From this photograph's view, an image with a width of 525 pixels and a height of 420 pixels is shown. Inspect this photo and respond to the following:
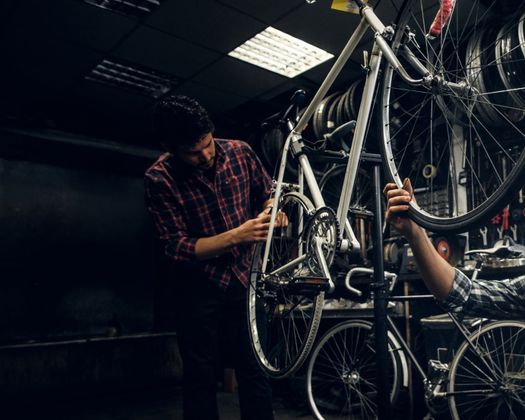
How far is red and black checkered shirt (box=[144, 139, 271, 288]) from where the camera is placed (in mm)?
1947

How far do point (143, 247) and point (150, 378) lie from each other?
6.09ft

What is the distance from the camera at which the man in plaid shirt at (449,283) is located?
1358 millimetres

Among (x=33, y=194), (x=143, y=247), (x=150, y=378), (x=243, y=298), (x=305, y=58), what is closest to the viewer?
(x=243, y=298)

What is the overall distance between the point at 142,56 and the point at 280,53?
52.4 inches

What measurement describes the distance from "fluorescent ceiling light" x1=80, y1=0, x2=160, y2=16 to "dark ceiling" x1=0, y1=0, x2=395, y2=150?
0.04 m

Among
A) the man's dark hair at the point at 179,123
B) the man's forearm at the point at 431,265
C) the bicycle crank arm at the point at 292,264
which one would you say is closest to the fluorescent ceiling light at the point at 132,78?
the man's dark hair at the point at 179,123

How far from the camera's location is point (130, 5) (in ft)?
11.9

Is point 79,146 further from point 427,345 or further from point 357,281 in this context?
point 427,345

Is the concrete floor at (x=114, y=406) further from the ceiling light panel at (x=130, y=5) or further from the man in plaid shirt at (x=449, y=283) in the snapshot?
the ceiling light panel at (x=130, y=5)

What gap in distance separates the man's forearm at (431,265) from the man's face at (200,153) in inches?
36.9

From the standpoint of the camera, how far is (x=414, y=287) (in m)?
3.56

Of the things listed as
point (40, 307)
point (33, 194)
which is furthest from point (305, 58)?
point (40, 307)

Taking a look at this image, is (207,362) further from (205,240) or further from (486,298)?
(486,298)

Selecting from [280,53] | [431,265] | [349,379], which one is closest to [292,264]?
[431,265]
